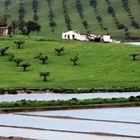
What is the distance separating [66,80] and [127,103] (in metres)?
27.9

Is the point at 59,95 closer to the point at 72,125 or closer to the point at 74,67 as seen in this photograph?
the point at 72,125

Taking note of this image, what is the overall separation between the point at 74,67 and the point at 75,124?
51.5 m

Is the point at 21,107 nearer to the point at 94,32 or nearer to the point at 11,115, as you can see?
the point at 11,115

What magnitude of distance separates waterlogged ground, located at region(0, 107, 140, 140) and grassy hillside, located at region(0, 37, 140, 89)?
983 inches

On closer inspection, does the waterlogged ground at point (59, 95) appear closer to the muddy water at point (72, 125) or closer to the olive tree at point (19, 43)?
the muddy water at point (72, 125)

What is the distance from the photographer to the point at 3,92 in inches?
2685

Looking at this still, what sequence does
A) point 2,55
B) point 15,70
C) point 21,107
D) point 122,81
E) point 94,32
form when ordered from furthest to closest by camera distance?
point 94,32 < point 2,55 < point 15,70 < point 122,81 < point 21,107

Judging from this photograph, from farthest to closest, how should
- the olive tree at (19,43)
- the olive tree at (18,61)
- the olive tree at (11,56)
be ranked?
the olive tree at (19,43) → the olive tree at (11,56) → the olive tree at (18,61)

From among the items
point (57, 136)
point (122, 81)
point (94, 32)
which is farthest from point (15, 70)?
point (94, 32)

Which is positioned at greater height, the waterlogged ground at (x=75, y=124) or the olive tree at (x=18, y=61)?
the olive tree at (x=18, y=61)

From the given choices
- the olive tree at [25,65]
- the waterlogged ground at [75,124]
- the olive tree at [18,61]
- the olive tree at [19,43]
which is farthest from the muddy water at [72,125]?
the olive tree at [19,43]

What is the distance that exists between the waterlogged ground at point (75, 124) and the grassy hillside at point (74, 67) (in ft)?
81.9

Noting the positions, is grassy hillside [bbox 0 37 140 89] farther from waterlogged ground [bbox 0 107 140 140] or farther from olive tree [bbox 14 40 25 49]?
waterlogged ground [bbox 0 107 140 140]

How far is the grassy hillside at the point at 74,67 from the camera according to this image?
76.2m
